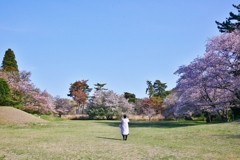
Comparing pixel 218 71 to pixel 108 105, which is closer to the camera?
pixel 218 71

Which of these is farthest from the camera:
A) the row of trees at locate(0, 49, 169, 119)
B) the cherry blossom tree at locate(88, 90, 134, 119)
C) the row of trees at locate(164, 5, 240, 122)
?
the cherry blossom tree at locate(88, 90, 134, 119)

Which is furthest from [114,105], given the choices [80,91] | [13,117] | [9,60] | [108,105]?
[13,117]

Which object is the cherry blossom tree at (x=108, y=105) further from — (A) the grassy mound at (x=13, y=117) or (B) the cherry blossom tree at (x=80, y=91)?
(A) the grassy mound at (x=13, y=117)

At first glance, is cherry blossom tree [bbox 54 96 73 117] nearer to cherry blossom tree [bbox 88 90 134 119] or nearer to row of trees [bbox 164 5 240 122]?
cherry blossom tree [bbox 88 90 134 119]

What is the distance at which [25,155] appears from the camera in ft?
30.6

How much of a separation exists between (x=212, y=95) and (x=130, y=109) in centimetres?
3183

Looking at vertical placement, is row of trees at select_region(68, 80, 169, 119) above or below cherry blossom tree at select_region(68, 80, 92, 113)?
below

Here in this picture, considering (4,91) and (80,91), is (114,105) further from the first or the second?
(4,91)

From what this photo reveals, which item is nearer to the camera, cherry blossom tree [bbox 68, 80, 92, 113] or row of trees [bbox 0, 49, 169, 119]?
row of trees [bbox 0, 49, 169, 119]

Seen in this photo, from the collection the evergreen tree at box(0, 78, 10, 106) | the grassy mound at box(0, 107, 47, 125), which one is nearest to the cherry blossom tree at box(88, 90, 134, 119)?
the evergreen tree at box(0, 78, 10, 106)

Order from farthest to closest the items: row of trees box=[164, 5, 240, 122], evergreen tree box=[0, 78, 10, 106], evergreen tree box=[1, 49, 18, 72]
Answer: evergreen tree box=[1, 49, 18, 72]
evergreen tree box=[0, 78, 10, 106]
row of trees box=[164, 5, 240, 122]

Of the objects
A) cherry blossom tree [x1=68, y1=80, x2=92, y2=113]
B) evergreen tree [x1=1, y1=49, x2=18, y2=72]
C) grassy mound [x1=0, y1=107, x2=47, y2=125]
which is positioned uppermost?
evergreen tree [x1=1, y1=49, x2=18, y2=72]

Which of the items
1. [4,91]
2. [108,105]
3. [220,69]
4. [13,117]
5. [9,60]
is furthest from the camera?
[9,60]

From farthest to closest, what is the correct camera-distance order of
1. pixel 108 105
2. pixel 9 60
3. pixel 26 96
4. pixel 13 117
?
1. pixel 9 60
2. pixel 108 105
3. pixel 26 96
4. pixel 13 117
